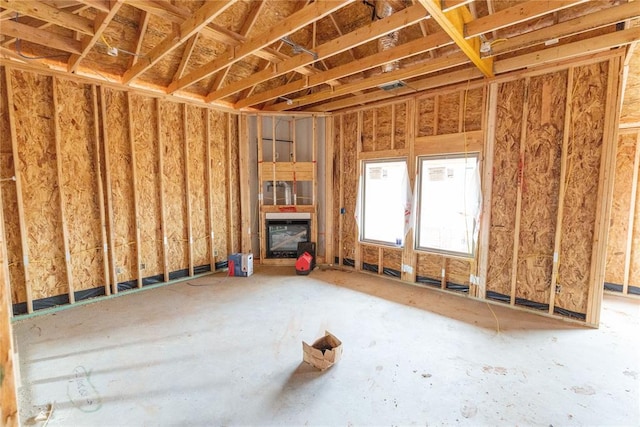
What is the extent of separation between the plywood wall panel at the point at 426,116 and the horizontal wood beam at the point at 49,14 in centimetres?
448

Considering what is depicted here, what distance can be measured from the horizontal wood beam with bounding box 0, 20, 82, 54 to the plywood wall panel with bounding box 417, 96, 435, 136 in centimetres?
481

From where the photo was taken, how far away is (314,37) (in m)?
3.84

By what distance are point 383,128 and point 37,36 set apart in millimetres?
4859

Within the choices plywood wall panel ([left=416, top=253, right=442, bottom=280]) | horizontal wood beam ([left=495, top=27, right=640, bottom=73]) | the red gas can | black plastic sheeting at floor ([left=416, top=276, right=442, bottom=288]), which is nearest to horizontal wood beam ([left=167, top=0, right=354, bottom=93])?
horizontal wood beam ([left=495, top=27, right=640, bottom=73])

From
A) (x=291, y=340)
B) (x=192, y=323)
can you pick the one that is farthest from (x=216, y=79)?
(x=291, y=340)

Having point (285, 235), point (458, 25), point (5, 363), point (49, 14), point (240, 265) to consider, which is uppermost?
point (49, 14)

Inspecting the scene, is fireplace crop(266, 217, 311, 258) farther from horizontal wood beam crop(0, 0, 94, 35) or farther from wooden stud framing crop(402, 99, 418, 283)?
horizontal wood beam crop(0, 0, 94, 35)

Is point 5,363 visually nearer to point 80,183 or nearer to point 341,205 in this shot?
point 80,183

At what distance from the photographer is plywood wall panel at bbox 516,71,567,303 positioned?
3.71m

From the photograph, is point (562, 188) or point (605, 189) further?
point (562, 188)

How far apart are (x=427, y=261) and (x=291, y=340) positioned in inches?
112

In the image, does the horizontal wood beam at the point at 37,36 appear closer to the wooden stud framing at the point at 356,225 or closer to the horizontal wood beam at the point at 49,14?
the horizontal wood beam at the point at 49,14

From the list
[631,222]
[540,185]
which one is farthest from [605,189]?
[631,222]

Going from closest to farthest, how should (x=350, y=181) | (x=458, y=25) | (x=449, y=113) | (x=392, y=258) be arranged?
(x=458, y=25) → (x=449, y=113) → (x=392, y=258) → (x=350, y=181)
